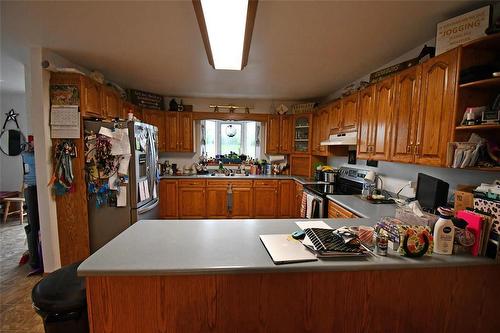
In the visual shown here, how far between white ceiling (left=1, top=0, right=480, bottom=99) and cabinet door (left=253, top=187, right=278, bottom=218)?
2031 mm

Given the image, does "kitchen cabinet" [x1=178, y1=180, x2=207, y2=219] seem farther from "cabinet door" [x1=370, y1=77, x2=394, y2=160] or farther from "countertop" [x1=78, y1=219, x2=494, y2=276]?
"cabinet door" [x1=370, y1=77, x2=394, y2=160]

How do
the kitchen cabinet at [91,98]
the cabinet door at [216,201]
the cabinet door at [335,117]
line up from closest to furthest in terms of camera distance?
the kitchen cabinet at [91,98], the cabinet door at [335,117], the cabinet door at [216,201]

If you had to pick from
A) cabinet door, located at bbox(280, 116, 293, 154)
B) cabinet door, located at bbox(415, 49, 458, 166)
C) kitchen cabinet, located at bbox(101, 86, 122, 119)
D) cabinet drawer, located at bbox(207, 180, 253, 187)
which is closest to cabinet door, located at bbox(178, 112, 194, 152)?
cabinet drawer, located at bbox(207, 180, 253, 187)

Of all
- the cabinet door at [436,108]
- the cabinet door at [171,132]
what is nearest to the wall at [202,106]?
the cabinet door at [171,132]

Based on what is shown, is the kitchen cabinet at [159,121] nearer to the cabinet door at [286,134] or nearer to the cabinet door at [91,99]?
the cabinet door at [91,99]

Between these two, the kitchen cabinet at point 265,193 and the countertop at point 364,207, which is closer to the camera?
the countertop at point 364,207

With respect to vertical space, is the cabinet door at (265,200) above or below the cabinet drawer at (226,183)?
below

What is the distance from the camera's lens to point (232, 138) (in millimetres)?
4855

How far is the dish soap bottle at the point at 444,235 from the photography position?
1134 mm

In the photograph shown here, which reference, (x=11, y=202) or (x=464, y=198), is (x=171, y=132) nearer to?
(x=11, y=202)

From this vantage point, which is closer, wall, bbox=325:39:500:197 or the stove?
wall, bbox=325:39:500:197

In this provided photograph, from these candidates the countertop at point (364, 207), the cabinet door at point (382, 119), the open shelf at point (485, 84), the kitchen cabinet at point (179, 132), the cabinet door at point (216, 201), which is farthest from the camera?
the kitchen cabinet at point (179, 132)

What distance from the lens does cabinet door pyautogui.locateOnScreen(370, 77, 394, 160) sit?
2.11 metres

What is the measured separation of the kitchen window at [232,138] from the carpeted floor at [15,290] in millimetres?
3230
